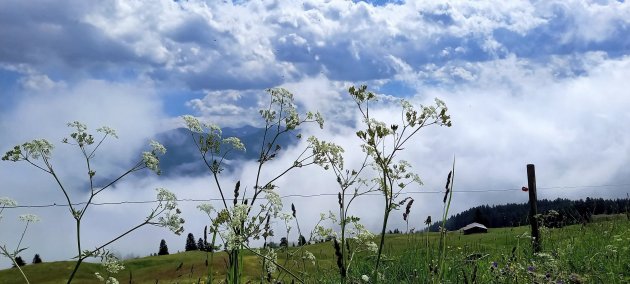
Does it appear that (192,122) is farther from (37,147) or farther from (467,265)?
(467,265)

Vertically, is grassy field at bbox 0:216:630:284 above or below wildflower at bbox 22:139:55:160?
below

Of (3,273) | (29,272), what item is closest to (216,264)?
(29,272)

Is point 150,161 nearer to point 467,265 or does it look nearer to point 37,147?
point 37,147

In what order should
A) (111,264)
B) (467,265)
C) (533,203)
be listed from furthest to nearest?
(533,203)
(467,265)
(111,264)

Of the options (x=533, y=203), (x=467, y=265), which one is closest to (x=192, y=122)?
(x=467, y=265)

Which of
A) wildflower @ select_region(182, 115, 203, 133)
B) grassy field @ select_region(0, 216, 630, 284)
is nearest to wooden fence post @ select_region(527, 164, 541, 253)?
grassy field @ select_region(0, 216, 630, 284)

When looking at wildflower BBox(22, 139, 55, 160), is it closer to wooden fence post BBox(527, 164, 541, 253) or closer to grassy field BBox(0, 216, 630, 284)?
grassy field BBox(0, 216, 630, 284)

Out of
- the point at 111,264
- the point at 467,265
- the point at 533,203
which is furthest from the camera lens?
the point at 533,203

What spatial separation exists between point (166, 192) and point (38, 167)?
3.69 ft

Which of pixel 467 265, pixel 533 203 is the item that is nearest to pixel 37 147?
pixel 467 265

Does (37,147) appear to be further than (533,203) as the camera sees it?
No

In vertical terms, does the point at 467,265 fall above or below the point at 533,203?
below

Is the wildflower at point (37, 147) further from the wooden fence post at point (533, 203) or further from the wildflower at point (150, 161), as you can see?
the wooden fence post at point (533, 203)

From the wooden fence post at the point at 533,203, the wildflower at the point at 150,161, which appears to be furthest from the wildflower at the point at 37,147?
the wooden fence post at the point at 533,203
